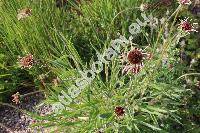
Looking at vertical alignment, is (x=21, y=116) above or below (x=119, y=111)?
below

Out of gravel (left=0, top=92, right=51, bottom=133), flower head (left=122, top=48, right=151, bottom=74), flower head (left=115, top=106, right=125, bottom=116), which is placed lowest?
gravel (left=0, top=92, right=51, bottom=133)

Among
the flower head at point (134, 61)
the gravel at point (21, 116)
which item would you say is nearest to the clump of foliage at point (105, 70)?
the flower head at point (134, 61)

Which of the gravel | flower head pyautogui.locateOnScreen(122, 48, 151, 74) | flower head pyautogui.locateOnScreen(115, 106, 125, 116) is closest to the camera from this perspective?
flower head pyautogui.locateOnScreen(122, 48, 151, 74)

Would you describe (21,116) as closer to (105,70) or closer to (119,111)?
(105,70)

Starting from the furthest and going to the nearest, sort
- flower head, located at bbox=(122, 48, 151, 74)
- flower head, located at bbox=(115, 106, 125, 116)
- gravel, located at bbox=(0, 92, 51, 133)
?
gravel, located at bbox=(0, 92, 51, 133), flower head, located at bbox=(115, 106, 125, 116), flower head, located at bbox=(122, 48, 151, 74)

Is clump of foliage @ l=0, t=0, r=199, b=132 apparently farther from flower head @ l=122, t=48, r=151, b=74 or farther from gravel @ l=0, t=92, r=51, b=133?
gravel @ l=0, t=92, r=51, b=133

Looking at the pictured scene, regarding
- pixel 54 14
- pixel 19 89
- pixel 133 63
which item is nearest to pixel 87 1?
pixel 54 14

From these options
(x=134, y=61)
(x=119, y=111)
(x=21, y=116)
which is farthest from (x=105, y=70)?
(x=21, y=116)

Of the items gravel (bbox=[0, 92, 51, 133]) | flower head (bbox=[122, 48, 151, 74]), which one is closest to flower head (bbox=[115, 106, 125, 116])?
flower head (bbox=[122, 48, 151, 74])

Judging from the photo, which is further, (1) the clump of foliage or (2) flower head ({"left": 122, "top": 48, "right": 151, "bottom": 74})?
(1) the clump of foliage

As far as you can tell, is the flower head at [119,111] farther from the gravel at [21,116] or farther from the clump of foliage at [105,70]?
the gravel at [21,116]

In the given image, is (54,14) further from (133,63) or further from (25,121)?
(133,63)
